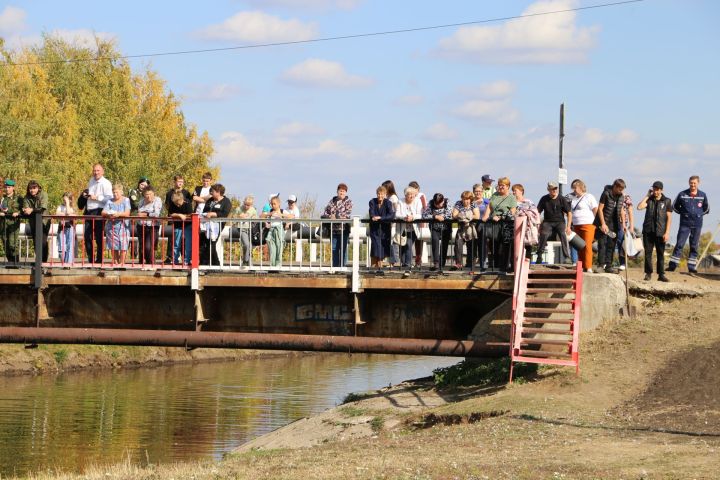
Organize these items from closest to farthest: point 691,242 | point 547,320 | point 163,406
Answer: point 547,320 < point 691,242 < point 163,406

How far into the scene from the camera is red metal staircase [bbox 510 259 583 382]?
64.7 ft

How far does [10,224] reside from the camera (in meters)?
21.8

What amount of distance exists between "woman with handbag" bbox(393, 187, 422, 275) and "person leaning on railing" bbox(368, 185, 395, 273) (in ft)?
0.65

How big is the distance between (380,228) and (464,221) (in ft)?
5.20

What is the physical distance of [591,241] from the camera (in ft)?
73.2

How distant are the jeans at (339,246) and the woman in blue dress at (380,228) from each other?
0.51m

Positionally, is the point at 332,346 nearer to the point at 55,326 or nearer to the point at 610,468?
the point at 55,326

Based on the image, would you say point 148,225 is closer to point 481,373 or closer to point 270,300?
point 270,300

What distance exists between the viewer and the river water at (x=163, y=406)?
81.5 ft

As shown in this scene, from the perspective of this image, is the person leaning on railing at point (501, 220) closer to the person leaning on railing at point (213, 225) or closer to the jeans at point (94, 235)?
the person leaning on railing at point (213, 225)

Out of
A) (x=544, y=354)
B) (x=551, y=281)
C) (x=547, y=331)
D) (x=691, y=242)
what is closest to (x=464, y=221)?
(x=551, y=281)

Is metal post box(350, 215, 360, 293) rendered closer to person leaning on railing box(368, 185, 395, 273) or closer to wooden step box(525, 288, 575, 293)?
person leaning on railing box(368, 185, 395, 273)

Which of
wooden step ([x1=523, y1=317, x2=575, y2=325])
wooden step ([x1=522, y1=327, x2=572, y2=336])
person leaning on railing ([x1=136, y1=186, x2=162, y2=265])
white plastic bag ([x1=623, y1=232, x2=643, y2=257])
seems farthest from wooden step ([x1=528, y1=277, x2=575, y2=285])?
person leaning on railing ([x1=136, y1=186, x2=162, y2=265])

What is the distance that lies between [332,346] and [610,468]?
25.5 ft
